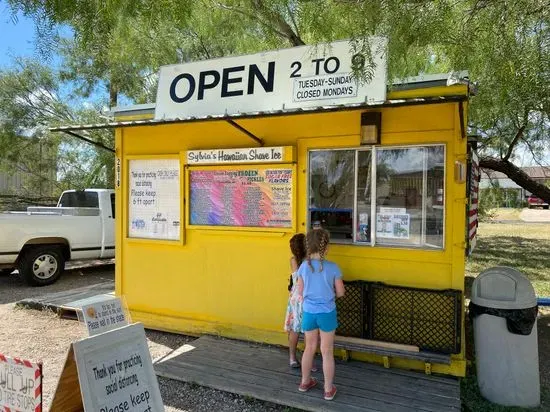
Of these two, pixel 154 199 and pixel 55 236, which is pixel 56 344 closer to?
pixel 154 199

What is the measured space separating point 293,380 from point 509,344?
2.03m

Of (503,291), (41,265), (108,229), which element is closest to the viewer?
(503,291)

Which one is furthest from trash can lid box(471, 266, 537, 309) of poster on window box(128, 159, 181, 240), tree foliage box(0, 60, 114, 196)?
tree foliage box(0, 60, 114, 196)

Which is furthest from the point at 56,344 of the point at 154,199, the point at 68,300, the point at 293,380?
the point at 293,380

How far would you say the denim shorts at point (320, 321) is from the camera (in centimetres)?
398

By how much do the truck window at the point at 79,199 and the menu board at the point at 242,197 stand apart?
19.6ft

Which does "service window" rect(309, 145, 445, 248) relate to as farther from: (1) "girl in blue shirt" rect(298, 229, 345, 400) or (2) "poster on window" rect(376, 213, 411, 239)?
(1) "girl in blue shirt" rect(298, 229, 345, 400)

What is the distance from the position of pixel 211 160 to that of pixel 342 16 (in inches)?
113

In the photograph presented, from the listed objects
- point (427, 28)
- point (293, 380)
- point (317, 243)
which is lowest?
point (293, 380)

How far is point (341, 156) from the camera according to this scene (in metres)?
5.27

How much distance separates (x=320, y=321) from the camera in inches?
157

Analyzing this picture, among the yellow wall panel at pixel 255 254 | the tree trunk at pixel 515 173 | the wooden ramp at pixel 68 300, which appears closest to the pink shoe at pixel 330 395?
the yellow wall panel at pixel 255 254

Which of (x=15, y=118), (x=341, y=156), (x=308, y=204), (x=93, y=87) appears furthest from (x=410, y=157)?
(x=15, y=118)

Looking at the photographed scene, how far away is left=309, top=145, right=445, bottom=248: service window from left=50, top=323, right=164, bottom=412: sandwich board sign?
2617 mm
